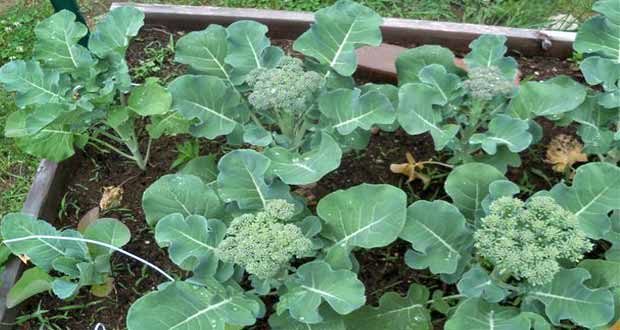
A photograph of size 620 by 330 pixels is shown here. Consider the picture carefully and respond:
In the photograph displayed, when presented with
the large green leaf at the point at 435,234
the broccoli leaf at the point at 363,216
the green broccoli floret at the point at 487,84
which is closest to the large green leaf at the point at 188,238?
the broccoli leaf at the point at 363,216

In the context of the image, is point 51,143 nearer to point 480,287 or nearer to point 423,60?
point 423,60

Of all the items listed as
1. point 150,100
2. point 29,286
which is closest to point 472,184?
point 150,100

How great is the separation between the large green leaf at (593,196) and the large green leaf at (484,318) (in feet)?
1.13

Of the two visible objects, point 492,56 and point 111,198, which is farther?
point 111,198

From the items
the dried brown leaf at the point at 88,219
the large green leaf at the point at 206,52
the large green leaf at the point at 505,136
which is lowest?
the dried brown leaf at the point at 88,219

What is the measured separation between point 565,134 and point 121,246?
5.72 ft

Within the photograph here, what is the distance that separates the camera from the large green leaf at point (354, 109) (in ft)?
7.73

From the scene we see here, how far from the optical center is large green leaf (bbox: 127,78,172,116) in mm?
2602

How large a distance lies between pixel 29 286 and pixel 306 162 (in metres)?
1.06

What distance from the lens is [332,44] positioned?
8.50ft

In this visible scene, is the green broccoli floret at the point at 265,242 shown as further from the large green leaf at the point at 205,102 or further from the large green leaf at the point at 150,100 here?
the large green leaf at the point at 150,100

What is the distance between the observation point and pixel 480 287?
2.14 meters

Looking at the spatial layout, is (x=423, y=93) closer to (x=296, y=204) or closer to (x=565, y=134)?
(x=296, y=204)

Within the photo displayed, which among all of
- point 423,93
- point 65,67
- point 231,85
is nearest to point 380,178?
point 423,93
